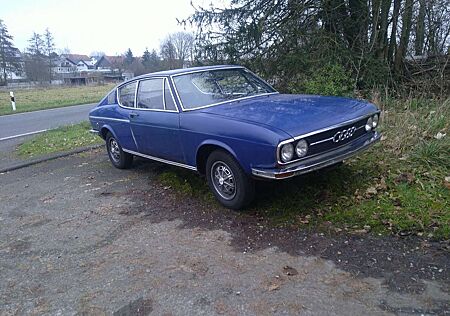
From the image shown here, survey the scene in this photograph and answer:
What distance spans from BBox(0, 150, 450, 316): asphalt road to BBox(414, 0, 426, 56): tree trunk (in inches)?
293

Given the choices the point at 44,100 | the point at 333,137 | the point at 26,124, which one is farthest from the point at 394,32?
the point at 44,100

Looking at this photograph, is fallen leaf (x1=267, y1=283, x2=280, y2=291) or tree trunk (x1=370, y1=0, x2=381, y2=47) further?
tree trunk (x1=370, y1=0, x2=381, y2=47)

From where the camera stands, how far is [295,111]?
4.18m

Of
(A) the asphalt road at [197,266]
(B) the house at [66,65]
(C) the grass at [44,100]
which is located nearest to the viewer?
(A) the asphalt road at [197,266]

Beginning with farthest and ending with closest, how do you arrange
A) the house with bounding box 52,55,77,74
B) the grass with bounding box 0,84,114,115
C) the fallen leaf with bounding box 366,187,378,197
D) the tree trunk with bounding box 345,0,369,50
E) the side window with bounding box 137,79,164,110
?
1. the house with bounding box 52,55,77,74
2. the grass with bounding box 0,84,114,115
3. the tree trunk with bounding box 345,0,369,50
4. the side window with bounding box 137,79,164,110
5. the fallen leaf with bounding box 366,187,378,197

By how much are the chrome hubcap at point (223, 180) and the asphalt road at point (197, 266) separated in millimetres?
224

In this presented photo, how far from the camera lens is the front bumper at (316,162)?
3645mm

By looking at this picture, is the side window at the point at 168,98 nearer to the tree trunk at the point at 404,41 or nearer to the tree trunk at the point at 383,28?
the tree trunk at the point at 383,28

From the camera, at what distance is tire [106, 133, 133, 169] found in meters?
6.47

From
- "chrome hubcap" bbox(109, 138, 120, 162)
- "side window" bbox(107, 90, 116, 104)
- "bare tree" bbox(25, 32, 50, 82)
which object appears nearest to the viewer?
"side window" bbox(107, 90, 116, 104)

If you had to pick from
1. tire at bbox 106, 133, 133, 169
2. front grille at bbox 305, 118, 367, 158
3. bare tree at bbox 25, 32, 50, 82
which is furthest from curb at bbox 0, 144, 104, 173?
bare tree at bbox 25, 32, 50, 82

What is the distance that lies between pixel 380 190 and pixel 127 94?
13.2ft

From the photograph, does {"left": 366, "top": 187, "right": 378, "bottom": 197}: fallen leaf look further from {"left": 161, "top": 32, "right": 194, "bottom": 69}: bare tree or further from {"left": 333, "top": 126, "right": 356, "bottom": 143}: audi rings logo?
{"left": 161, "top": 32, "right": 194, "bottom": 69}: bare tree

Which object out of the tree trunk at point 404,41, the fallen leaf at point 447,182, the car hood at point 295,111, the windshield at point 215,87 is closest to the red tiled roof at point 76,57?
the tree trunk at point 404,41
